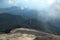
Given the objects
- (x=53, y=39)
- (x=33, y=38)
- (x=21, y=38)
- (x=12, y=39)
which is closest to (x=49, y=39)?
(x=53, y=39)

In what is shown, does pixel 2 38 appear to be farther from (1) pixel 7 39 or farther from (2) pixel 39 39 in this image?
(2) pixel 39 39

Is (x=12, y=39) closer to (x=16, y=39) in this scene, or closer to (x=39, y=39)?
(x=16, y=39)

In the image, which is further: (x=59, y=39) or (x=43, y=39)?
(x=59, y=39)

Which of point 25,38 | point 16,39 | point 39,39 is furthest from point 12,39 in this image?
point 39,39

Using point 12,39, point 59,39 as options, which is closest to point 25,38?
point 12,39

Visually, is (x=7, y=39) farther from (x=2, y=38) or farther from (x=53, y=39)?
(x=53, y=39)

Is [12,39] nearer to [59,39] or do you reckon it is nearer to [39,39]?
[39,39]

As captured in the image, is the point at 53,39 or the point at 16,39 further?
the point at 53,39
